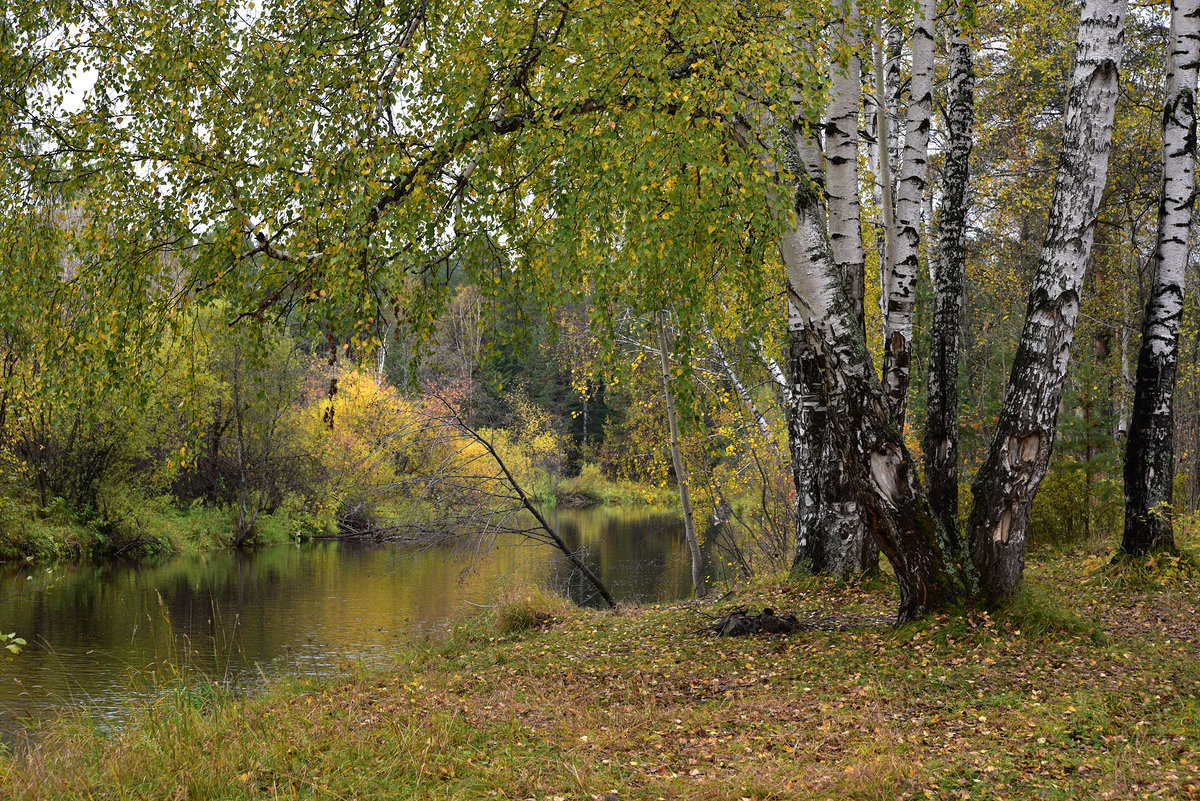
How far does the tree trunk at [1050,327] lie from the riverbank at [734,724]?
1.59ft

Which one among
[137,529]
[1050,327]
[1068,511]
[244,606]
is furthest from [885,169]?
[137,529]

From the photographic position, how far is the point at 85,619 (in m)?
12.3

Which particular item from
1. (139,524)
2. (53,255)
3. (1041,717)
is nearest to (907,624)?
(1041,717)

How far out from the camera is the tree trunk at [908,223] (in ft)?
21.2

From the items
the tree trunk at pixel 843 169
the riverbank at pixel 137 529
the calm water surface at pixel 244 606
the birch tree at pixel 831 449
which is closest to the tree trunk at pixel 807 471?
the birch tree at pixel 831 449

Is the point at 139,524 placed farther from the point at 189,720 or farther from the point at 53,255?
the point at 189,720

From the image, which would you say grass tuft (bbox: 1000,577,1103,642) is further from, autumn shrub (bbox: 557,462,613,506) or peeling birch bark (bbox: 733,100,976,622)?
autumn shrub (bbox: 557,462,613,506)

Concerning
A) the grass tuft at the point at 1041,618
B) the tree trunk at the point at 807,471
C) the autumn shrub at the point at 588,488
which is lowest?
the autumn shrub at the point at 588,488

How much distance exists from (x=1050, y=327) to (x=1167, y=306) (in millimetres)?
2405

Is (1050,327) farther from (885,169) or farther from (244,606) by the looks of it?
(244,606)

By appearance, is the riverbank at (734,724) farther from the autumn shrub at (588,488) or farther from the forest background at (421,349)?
the autumn shrub at (588,488)

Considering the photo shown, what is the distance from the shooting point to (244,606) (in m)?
13.7

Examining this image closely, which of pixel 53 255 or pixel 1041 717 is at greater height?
pixel 53 255

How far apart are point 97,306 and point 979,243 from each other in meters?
15.9
